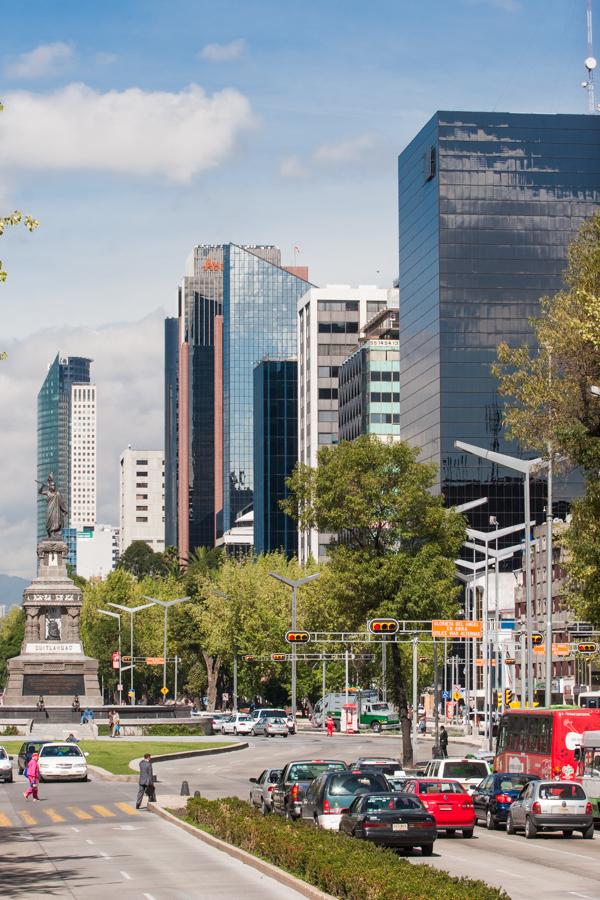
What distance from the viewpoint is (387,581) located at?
67.4m

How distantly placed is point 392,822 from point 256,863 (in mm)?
4375

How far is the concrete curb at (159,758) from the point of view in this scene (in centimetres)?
6060

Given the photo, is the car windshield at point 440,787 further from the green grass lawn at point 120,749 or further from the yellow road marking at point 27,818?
the green grass lawn at point 120,749

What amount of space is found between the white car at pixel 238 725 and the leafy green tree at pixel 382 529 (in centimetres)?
4084

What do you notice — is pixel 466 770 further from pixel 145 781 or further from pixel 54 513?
pixel 54 513

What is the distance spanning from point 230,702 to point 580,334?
132476 millimetres

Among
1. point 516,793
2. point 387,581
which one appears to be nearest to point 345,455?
point 387,581

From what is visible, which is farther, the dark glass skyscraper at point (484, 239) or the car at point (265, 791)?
the dark glass skyscraper at point (484, 239)

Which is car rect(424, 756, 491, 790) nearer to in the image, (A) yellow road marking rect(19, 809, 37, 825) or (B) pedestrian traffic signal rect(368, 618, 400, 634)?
(A) yellow road marking rect(19, 809, 37, 825)

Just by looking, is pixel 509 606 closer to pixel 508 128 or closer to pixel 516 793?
pixel 508 128

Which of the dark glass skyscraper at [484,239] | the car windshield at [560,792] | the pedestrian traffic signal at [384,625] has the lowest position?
the car windshield at [560,792]

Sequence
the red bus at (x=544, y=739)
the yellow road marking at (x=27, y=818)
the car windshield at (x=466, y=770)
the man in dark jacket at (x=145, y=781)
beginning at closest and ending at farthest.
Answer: the yellow road marking at (x=27, y=818) < the man in dark jacket at (x=145, y=781) < the red bus at (x=544, y=739) < the car windshield at (x=466, y=770)

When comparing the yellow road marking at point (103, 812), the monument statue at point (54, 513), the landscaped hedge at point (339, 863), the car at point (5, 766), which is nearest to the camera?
the landscaped hedge at point (339, 863)

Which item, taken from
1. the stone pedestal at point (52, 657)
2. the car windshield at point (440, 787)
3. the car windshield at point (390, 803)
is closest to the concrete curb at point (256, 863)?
the car windshield at point (390, 803)
